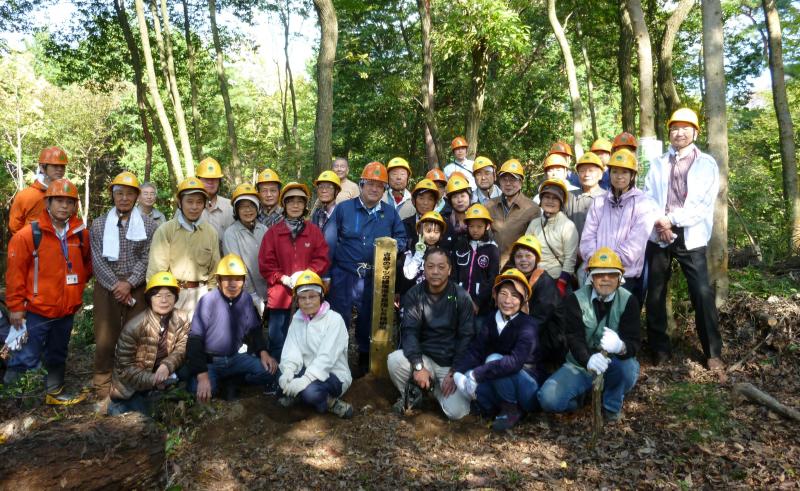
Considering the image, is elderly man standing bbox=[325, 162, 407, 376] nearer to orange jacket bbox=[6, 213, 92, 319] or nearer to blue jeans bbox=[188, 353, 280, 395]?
blue jeans bbox=[188, 353, 280, 395]

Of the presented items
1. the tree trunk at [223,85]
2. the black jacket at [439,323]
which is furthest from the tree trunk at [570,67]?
the tree trunk at [223,85]

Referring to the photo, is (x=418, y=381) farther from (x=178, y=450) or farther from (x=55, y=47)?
(x=55, y=47)

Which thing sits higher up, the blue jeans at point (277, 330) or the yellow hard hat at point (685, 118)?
the yellow hard hat at point (685, 118)

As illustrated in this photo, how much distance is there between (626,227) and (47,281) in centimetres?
636

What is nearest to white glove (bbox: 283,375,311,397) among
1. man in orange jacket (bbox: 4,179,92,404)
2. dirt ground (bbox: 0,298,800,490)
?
dirt ground (bbox: 0,298,800,490)

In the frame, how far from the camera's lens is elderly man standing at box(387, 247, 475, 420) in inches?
212

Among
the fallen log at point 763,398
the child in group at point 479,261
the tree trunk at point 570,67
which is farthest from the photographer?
the tree trunk at point 570,67

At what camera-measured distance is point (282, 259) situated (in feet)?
20.1

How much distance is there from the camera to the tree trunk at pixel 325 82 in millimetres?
7963

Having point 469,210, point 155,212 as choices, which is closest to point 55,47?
point 155,212

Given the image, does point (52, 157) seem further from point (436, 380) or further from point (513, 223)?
point (513, 223)

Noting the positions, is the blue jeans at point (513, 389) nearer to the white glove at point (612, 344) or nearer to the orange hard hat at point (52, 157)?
the white glove at point (612, 344)

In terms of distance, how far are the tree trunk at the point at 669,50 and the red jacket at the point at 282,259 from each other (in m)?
7.06

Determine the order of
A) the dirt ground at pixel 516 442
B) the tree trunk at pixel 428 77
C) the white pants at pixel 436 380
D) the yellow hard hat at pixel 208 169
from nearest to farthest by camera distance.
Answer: the dirt ground at pixel 516 442, the white pants at pixel 436 380, the yellow hard hat at pixel 208 169, the tree trunk at pixel 428 77
